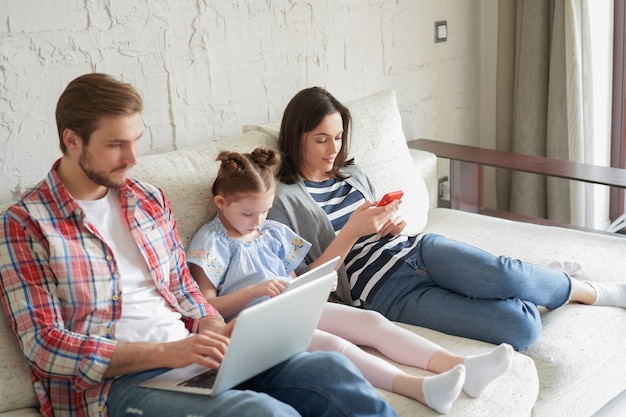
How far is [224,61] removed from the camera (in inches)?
107

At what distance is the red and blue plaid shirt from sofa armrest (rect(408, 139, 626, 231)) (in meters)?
1.50

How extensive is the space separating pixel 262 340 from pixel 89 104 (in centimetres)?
59

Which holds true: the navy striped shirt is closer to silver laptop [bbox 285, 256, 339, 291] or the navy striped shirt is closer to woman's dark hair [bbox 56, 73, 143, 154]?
silver laptop [bbox 285, 256, 339, 291]

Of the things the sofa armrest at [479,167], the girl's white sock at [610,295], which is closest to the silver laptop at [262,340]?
the girl's white sock at [610,295]

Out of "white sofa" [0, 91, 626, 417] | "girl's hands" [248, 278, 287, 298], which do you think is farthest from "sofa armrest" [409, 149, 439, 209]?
"girl's hands" [248, 278, 287, 298]

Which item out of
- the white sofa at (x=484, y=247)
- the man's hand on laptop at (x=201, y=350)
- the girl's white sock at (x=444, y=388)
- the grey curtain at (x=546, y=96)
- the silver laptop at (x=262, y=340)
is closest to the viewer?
the silver laptop at (x=262, y=340)

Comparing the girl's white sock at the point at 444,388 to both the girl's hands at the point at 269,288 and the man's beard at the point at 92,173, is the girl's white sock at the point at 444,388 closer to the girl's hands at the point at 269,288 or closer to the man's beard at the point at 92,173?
the girl's hands at the point at 269,288

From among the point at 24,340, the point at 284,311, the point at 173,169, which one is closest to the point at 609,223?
the point at 173,169

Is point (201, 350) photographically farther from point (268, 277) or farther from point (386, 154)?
point (386, 154)

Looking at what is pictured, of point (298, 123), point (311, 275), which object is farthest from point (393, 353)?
point (298, 123)

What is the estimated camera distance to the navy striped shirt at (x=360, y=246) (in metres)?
2.41

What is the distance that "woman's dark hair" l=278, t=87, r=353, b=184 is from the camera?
2.46 metres

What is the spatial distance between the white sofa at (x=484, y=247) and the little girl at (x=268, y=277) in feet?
0.19

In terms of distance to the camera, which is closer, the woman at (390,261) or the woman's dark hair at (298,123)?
the woman at (390,261)
